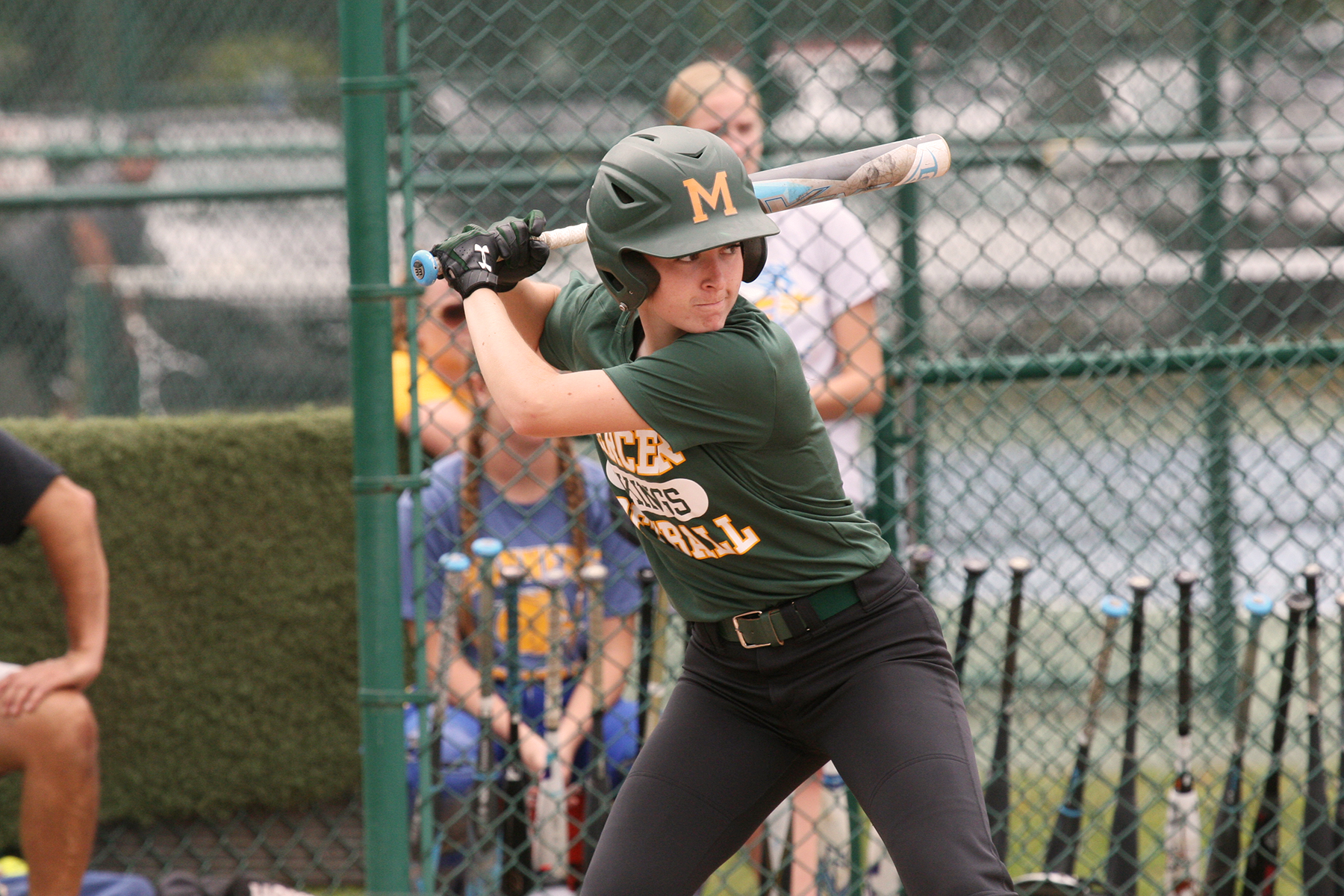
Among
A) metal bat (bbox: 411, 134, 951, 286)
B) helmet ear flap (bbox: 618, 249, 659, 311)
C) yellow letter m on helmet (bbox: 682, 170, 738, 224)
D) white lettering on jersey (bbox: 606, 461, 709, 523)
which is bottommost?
white lettering on jersey (bbox: 606, 461, 709, 523)

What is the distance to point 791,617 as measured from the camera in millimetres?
1837

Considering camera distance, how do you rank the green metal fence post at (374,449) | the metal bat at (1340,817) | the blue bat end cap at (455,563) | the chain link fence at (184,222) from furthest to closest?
the chain link fence at (184,222), the metal bat at (1340,817), the blue bat end cap at (455,563), the green metal fence post at (374,449)

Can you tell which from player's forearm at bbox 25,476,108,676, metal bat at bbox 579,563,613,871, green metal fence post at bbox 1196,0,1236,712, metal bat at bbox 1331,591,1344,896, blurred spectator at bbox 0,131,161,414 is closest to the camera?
metal bat at bbox 579,563,613,871

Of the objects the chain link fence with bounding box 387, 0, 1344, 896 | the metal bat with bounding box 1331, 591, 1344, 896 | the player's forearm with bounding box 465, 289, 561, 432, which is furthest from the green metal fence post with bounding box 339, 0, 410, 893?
the metal bat with bounding box 1331, 591, 1344, 896

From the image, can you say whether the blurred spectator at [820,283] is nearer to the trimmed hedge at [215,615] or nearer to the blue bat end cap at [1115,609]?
the blue bat end cap at [1115,609]

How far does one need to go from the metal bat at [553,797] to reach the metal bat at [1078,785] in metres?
1.05

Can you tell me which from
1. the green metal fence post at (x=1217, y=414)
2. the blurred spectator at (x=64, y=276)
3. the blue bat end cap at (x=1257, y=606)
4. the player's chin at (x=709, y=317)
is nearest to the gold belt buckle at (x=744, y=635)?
the player's chin at (x=709, y=317)

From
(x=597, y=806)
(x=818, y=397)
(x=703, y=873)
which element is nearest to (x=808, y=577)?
(x=703, y=873)

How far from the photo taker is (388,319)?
222 cm

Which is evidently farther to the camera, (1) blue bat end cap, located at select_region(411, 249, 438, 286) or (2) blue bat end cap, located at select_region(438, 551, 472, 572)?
(2) blue bat end cap, located at select_region(438, 551, 472, 572)

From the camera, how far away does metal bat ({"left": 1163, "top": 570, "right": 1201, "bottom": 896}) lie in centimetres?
268

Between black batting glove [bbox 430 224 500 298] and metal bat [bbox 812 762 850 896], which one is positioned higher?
black batting glove [bbox 430 224 500 298]

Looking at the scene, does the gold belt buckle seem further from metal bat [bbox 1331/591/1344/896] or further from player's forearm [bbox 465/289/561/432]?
metal bat [bbox 1331/591/1344/896]

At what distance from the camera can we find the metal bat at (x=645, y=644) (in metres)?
2.69
